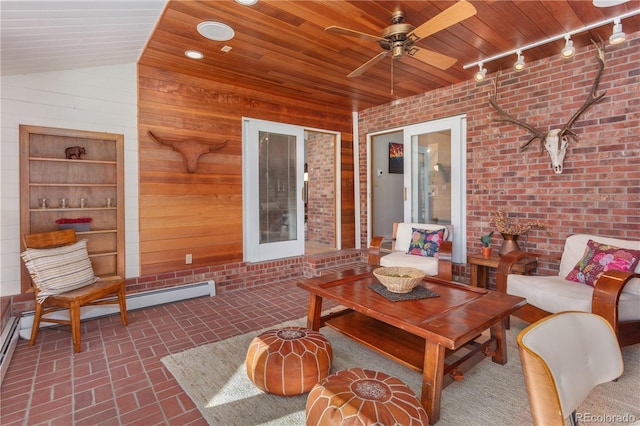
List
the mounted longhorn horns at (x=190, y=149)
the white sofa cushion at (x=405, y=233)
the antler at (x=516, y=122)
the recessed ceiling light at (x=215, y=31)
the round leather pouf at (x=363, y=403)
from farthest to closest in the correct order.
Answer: the white sofa cushion at (x=405, y=233), the mounted longhorn horns at (x=190, y=149), the antler at (x=516, y=122), the recessed ceiling light at (x=215, y=31), the round leather pouf at (x=363, y=403)

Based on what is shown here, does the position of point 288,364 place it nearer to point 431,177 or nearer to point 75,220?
point 75,220

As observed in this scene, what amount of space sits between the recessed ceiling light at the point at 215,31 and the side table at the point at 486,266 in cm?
332

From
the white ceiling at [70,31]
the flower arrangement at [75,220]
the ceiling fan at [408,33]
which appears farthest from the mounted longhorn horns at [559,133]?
the flower arrangement at [75,220]

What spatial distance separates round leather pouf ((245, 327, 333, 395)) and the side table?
7.53ft

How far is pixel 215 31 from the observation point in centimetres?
276

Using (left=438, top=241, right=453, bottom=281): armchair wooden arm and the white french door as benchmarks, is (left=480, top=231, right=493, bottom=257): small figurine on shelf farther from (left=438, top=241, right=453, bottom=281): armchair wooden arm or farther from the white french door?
the white french door

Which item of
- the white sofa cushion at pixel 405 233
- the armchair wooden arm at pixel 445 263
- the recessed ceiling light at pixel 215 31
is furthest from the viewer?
the white sofa cushion at pixel 405 233

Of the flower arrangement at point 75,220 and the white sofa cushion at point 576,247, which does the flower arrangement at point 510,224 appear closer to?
the white sofa cushion at point 576,247

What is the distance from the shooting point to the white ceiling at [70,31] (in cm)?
209

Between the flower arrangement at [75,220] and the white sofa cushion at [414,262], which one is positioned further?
the white sofa cushion at [414,262]

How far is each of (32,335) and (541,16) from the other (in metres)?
4.83

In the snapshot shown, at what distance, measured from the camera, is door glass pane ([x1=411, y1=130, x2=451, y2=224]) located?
4.48 meters

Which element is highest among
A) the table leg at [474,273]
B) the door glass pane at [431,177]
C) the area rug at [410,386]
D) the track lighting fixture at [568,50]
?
the track lighting fixture at [568,50]

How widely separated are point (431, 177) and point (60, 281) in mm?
4331
